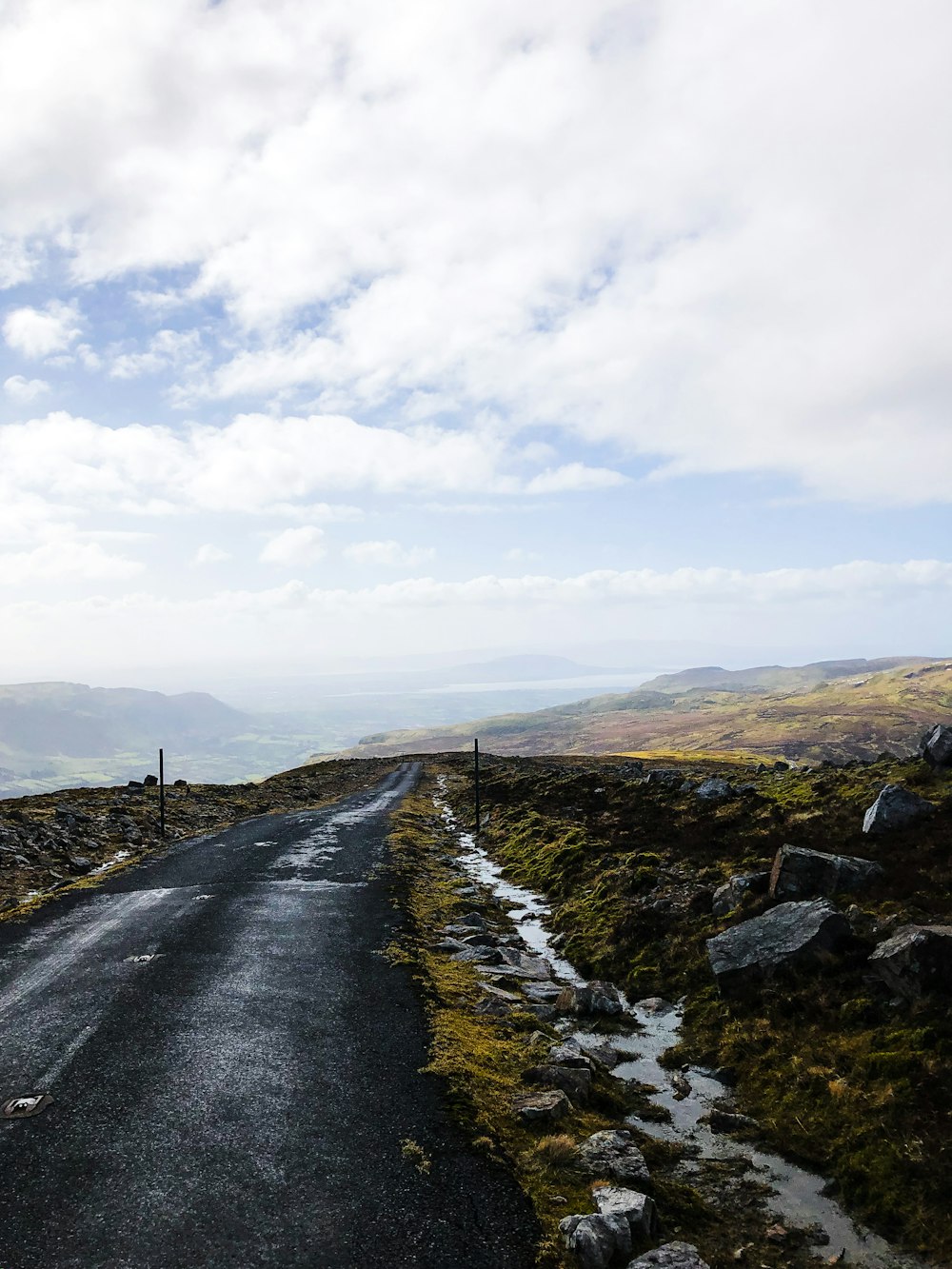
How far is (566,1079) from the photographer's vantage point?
12.1 meters

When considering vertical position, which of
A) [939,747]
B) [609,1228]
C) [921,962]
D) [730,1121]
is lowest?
[730,1121]

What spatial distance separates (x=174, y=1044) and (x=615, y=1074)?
866 cm

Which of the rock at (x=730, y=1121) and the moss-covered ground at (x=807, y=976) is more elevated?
the moss-covered ground at (x=807, y=976)

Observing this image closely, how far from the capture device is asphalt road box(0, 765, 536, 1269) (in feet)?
26.5

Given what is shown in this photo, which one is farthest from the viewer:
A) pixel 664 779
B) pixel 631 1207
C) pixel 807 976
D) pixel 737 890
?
pixel 664 779

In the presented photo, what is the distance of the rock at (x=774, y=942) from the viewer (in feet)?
47.1

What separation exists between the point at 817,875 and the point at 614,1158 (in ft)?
31.3

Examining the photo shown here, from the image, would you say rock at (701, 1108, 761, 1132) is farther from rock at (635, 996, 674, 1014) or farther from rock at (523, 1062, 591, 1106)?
rock at (635, 996, 674, 1014)

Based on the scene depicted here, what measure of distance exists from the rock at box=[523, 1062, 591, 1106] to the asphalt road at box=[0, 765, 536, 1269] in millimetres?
2033

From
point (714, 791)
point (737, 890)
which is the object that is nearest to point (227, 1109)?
point (737, 890)

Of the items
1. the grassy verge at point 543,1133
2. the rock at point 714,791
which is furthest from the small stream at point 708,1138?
the rock at point 714,791

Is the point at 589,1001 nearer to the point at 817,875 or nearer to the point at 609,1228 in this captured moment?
the point at 817,875

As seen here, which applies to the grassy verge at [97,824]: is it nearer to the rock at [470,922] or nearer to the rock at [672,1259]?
the rock at [470,922]

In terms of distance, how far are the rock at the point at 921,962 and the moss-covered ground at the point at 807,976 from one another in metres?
0.32
